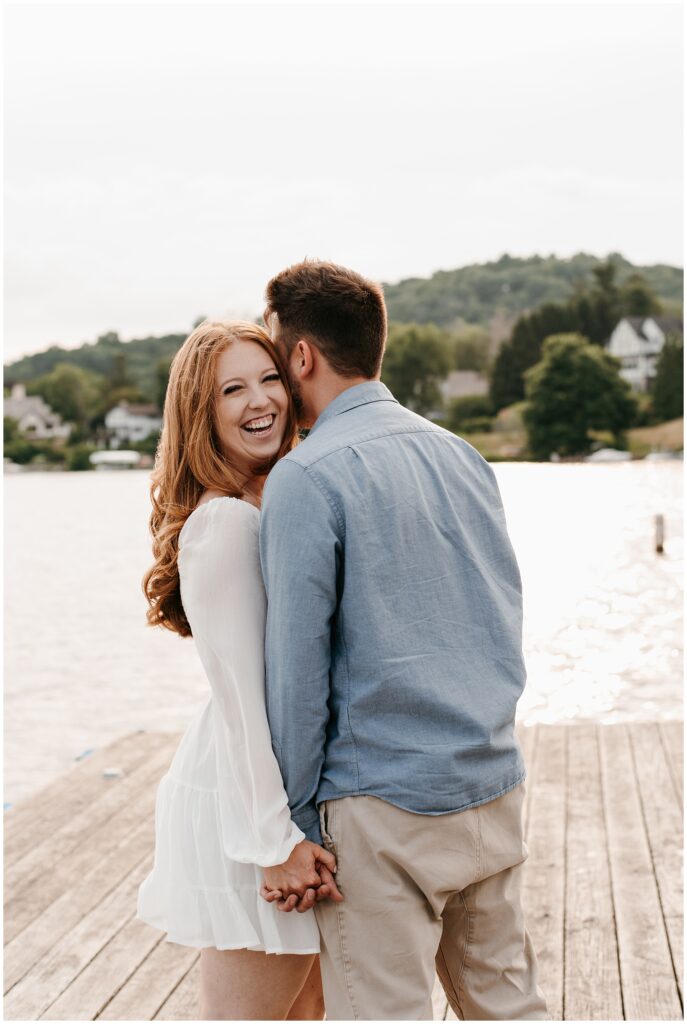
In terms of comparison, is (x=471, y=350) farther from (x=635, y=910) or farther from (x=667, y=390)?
(x=635, y=910)

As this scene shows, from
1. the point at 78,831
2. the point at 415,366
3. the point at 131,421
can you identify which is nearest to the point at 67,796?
the point at 78,831

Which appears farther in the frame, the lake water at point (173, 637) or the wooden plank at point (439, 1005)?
the lake water at point (173, 637)

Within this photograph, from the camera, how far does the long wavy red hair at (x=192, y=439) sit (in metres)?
1.90

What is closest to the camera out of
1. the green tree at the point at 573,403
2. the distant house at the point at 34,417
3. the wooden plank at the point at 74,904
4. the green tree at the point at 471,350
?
the wooden plank at the point at 74,904

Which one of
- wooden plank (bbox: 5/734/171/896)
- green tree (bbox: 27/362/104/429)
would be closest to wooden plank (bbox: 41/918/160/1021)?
wooden plank (bbox: 5/734/171/896)

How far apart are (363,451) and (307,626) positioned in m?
0.28

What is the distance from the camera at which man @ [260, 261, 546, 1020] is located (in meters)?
1.63

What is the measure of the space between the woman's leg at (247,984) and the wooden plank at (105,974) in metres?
1.13

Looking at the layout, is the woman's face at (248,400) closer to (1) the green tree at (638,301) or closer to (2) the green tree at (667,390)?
(2) the green tree at (667,390)

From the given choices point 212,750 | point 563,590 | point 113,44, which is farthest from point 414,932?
point 563,590

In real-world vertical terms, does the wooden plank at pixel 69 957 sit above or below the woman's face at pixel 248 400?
below

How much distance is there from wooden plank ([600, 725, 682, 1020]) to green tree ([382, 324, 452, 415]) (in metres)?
54.6

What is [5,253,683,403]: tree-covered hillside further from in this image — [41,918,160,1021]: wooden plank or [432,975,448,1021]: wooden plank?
[432,975,448,1021]: wooden plank

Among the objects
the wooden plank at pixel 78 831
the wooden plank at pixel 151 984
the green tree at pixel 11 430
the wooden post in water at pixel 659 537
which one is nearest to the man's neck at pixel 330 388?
the wooden plank at pixel 151 984
